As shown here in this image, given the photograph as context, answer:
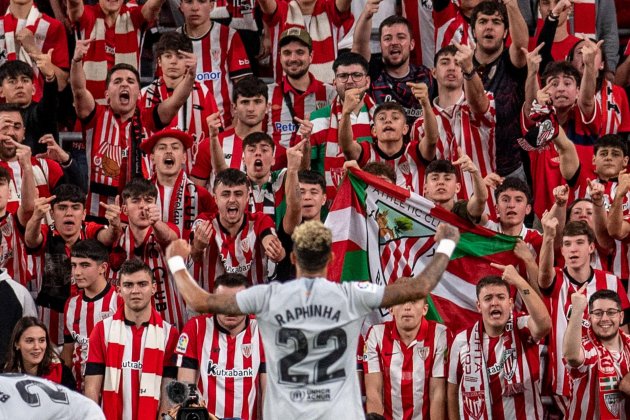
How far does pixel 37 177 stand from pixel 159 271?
51.5 inches

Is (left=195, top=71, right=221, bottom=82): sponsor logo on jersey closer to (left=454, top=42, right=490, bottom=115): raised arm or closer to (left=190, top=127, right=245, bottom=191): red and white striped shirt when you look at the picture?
(left=190, top=127, right=245, bottom=191): red and white striped shirt

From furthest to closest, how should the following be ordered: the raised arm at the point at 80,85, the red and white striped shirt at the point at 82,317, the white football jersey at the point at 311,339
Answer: the raised arm at the point at 80,85, the red and white striped shirt at the point at 82,317, the white football jersey at the point at 311,339

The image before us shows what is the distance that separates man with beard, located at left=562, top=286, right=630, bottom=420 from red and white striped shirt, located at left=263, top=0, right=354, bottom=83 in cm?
408

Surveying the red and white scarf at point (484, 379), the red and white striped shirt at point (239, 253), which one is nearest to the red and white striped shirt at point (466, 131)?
the red and white striped shirt at point (239, 253)

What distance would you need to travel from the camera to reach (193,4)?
14.1m

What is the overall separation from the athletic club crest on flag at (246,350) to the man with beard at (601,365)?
2145mm

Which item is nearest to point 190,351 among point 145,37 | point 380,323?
point 380,323

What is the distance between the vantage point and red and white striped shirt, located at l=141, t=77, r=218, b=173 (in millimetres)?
13547

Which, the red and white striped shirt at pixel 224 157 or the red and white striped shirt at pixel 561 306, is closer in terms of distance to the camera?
the red and white striped shirt at pixel 561 306

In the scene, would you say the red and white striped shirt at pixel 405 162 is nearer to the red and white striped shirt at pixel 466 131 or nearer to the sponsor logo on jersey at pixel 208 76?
the red and white striped shirt at pixel 466 131

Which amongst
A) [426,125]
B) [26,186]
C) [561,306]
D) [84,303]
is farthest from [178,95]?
[561,306]

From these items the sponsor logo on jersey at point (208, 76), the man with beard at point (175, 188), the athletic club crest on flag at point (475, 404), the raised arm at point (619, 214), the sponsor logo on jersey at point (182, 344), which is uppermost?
the sponsor logo on jersey at point (208, 76)

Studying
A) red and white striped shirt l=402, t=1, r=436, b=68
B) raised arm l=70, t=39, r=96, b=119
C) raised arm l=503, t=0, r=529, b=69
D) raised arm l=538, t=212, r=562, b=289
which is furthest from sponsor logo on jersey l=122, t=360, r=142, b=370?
red and white striped shirt l=402, t=1, r=436, b=68

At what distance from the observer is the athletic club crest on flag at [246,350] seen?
11477mm
